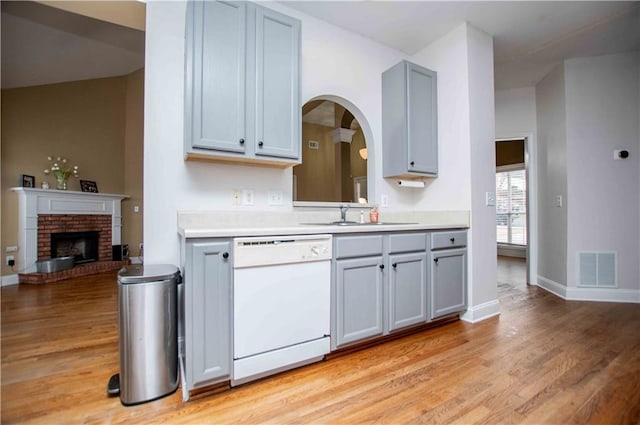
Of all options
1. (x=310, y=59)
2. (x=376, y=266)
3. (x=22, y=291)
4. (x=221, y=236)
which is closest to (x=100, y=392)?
(x=221, y=236)

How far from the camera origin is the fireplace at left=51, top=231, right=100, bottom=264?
16.6ft

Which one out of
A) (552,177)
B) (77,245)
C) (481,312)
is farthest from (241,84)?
(77,245)

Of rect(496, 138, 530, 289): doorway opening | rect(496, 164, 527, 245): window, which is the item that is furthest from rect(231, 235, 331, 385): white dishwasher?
rect(496, 164, 527, 245): window

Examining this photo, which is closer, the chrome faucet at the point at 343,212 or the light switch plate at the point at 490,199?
the chrome faucet at the point at 343,212

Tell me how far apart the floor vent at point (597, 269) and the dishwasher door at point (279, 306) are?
3.35 meters

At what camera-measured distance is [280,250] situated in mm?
1687

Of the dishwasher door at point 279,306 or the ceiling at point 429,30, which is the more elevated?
the ceiling at point 429,30

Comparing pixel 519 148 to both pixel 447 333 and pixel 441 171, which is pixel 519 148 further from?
pixel 447 333

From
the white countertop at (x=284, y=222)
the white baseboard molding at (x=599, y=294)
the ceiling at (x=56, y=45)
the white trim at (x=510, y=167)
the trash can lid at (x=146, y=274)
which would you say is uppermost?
the ceiling at (x=56, y=45)

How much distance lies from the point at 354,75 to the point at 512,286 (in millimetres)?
3433

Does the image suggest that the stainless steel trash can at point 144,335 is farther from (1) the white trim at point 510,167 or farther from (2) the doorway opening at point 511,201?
(1) the white trim at point 510,167

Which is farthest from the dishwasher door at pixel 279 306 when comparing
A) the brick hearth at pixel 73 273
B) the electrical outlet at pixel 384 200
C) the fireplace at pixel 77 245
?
the fireplace at pixel 77 245

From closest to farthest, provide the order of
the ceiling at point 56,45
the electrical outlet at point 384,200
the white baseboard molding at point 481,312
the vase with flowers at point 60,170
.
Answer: the white baseboard molding at point 481,312
the electrical outlet at point 384,200
the ceiling at point 56,45
the vase with flowers at point 60,170

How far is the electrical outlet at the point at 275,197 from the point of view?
230 centimetres
